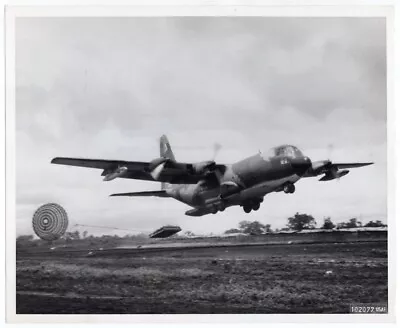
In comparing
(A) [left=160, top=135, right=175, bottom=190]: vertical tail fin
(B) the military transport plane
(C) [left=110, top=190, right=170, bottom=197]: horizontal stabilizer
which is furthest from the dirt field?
(A) [left=160, top=135, right=175, bottom=190]: vertical tail fin

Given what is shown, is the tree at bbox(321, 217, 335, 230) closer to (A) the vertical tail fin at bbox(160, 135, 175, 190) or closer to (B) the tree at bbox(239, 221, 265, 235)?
(B) the tree at bbox(239, 221, 265, 235)

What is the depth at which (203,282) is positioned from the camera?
745 centimetres

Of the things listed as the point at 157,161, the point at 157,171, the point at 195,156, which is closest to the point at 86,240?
the point at 157,171

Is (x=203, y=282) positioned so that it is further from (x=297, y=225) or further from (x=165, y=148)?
(x=165, y=148)

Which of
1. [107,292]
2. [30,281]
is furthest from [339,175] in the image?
[30,281]

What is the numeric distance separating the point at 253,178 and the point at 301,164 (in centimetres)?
76

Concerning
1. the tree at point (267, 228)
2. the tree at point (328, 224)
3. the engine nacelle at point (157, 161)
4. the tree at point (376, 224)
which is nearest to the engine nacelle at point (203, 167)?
the engine nacelle at point (157, 161)

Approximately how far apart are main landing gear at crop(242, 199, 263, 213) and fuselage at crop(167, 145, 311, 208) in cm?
4

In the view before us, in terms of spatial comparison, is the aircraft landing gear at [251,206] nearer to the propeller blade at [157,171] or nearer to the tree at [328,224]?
the tree at [328,224]

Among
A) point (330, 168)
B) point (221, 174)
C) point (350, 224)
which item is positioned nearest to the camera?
point (330, 168)

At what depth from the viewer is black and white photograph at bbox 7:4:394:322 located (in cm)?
734

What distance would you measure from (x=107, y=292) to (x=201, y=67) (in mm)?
3410
